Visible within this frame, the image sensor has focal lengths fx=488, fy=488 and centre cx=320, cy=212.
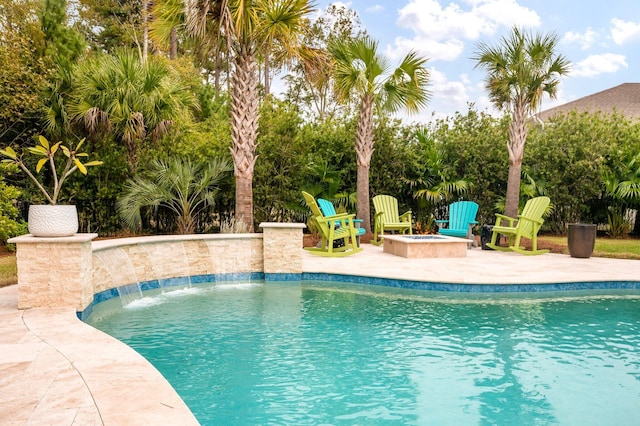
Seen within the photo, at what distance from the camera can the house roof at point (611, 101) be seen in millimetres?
22250

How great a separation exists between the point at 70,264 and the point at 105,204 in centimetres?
664

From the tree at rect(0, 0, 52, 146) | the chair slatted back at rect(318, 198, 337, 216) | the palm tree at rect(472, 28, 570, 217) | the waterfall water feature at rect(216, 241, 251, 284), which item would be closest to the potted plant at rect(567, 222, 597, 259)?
the palm tree at rect(472, 28, 570, 217)

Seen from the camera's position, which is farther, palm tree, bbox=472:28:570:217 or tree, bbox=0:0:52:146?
palm tree, bbox=472:28:570:217

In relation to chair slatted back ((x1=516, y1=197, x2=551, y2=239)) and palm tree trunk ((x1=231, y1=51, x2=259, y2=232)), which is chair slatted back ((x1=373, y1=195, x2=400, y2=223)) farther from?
palm tree trunk ((x1=231, y1=51, x2=259, y2=232))

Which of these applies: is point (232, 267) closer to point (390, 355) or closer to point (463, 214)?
point (390, 355)

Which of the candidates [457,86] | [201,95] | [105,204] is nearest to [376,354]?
[105,204]

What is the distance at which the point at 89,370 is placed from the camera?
293 cm

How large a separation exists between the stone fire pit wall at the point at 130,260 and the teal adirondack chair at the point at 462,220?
4186 millimetres

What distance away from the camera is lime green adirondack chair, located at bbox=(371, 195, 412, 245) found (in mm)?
10547

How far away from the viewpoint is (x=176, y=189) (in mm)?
10297

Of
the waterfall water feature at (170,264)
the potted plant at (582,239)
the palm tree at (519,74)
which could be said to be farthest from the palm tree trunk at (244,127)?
the potted plant at (582,239)

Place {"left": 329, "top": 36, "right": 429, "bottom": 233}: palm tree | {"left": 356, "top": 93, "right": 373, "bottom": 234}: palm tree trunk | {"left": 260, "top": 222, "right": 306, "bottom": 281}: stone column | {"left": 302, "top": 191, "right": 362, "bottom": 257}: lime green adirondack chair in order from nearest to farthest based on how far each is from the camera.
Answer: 1. {"left": 260, "top": 222, "right": 306, "bottom": 281}: stone column
2. {"left": 302, "top": 191, "right": 362, "bottom": 257}: lime green adirondack chair
3. {"left": 329, "top": 36, "right": 429, "bottom": 233}: palm tree
4. {"left": 356, "top": 93, "right": 373, "bottom": 234}: palm tree trunk

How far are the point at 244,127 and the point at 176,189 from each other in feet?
6.80

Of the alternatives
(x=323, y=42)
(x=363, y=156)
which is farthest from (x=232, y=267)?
(x=323, y=42)
